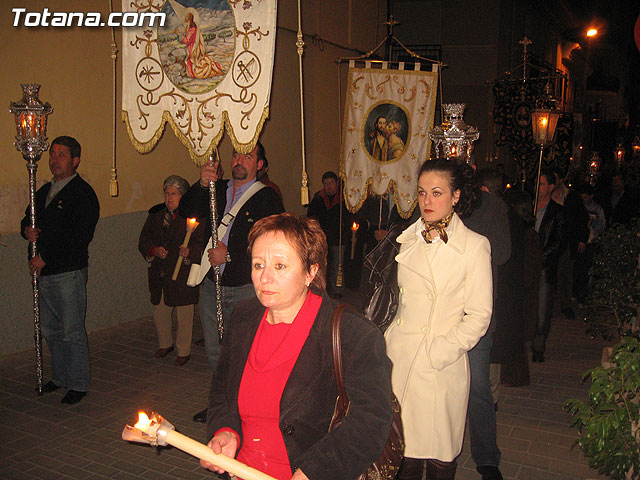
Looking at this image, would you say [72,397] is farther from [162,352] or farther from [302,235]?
[302,235]

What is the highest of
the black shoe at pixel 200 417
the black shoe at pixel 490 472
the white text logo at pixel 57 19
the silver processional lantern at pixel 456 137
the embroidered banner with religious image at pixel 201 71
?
the white text logo at pixel 57 19

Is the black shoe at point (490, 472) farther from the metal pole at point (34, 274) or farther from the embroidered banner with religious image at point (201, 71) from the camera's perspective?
the metal pole at point (34, 274)

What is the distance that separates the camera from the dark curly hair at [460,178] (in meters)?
3.65

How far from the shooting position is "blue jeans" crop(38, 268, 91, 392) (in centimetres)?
582

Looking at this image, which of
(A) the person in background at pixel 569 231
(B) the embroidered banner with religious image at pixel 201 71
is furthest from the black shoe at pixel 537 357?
(B) the embroidered banner with religious image at pixel 201 71

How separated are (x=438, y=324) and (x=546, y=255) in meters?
4.46

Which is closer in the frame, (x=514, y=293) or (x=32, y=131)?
(x=514, y=293)

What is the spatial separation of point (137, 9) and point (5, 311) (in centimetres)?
415

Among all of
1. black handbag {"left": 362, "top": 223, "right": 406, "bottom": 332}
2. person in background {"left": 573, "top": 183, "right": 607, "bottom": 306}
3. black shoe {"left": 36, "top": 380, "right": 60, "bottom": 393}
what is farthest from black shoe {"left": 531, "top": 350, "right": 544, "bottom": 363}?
black shoe {"left": 36, "top": 380, "right": 60, "bottom": 393}

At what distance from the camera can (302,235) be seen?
2553 millimetres

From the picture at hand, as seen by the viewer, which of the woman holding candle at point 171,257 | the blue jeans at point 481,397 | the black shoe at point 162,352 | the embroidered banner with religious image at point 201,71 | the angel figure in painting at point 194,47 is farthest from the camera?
the black shoe at point 162,352

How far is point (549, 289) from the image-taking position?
755 cm

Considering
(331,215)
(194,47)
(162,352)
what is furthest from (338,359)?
(331,215)

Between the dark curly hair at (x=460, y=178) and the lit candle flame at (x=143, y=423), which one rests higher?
the dark curly hair at (x=460, y=178)
